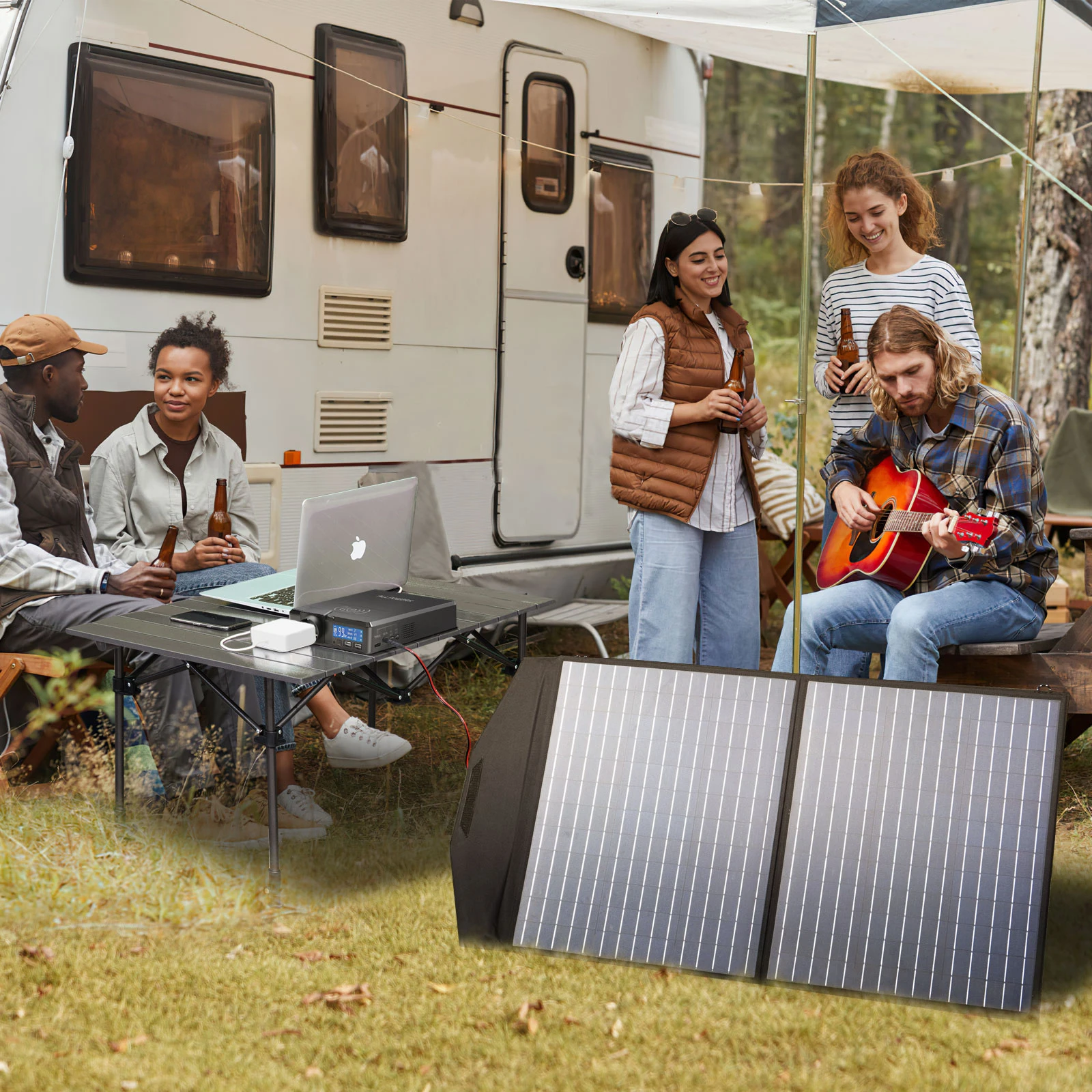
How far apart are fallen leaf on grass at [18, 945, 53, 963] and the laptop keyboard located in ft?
3.21

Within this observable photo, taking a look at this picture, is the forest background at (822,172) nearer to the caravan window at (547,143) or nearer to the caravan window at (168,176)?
the caravan window at (547,143)

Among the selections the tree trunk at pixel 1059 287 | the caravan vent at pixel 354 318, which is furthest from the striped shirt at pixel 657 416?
the tree trunk at pixel 1059 287

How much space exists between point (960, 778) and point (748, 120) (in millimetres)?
19417

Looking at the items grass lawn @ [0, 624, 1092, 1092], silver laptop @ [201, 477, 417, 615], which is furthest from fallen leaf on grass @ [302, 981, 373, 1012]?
silver laptop @ [201, 477, 417, 615]

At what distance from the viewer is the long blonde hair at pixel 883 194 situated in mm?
3971

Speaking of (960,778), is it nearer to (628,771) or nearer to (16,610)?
(628,771)

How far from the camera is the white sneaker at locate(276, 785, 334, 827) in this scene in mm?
3625

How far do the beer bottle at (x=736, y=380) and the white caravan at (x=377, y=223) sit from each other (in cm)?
123

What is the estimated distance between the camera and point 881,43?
3.67 meters

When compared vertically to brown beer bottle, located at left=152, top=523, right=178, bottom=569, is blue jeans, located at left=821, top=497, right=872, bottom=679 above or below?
below

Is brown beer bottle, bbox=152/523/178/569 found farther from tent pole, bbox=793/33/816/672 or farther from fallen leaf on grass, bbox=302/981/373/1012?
tent pole, bbox=793/33/816/672

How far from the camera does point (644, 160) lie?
5.58m

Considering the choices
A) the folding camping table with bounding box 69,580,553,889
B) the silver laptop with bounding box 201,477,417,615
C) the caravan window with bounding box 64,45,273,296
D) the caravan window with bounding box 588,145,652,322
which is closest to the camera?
the folding camping table with bounding box 69,580,553,889

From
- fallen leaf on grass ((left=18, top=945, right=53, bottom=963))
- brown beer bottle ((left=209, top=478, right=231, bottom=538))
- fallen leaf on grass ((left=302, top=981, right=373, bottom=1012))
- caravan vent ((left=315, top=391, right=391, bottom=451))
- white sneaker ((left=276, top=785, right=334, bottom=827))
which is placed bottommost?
fallen leaf on grass ((left=18, top=945, right=53, bottom=963))
